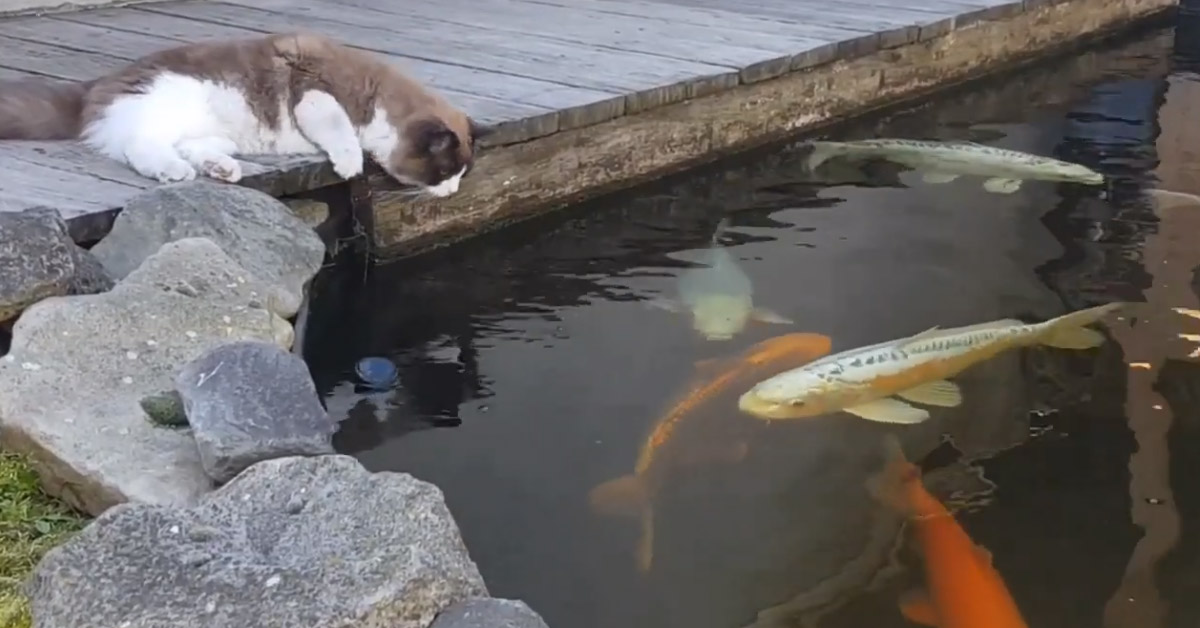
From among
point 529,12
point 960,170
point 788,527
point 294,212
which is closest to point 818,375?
point 788,527

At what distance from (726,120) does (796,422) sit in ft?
6.88

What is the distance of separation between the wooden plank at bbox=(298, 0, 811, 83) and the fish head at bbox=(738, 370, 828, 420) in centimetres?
201

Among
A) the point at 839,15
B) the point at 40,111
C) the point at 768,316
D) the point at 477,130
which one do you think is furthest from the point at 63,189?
the point at 839,15

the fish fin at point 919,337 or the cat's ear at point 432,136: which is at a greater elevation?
the cat's ear at point 432,136

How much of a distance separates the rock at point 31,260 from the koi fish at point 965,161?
10.2ft

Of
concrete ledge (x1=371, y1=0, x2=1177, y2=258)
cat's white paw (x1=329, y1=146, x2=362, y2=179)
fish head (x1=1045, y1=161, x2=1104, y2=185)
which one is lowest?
fish head (x1=1045, y1=161, x2=1104, y2=185)

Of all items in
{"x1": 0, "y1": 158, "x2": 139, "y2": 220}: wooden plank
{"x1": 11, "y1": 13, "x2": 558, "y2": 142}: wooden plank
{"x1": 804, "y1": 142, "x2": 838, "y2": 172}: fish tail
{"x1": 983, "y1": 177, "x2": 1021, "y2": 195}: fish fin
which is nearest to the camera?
{"x1": 0, "y1": 158, "x2": 139, "y2": 220}: wooden plank

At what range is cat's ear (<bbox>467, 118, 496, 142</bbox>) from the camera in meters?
3.98

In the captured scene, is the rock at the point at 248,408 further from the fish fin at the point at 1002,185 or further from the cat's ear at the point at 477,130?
the fish fin at the point at 1002,185

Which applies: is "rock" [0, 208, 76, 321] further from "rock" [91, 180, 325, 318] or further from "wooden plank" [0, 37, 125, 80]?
"wooden plank" [0, 37, 125, 80]

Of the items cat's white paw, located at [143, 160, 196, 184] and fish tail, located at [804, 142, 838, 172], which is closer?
cat's white paw, located at [143, 160, 196, 184]

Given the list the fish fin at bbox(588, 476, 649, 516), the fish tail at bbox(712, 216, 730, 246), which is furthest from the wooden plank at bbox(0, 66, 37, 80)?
the fish fin at bbox(588, 476, 649, 516)

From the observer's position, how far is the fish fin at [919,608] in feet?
8.53

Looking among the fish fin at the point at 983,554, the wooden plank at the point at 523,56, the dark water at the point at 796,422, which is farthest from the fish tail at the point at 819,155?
the fish fin at the point at 983,554
